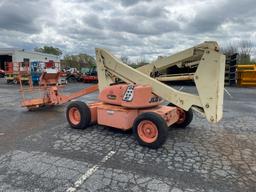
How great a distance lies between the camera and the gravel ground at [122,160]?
3357 mm

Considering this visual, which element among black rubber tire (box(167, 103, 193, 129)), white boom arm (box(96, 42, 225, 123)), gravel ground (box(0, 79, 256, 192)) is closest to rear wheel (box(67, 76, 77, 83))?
gravel ground (box(0, 79, 256, 192))

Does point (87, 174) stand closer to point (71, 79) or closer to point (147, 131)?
point (147, 131)

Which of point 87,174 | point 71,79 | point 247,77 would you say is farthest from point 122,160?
point 71,79

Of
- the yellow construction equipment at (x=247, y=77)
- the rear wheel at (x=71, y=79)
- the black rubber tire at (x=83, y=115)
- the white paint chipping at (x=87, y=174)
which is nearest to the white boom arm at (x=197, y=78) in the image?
the black rubber tire at (x=83, y=115)

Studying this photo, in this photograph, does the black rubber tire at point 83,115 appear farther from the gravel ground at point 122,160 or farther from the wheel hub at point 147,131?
the wheel hub at point 147,131

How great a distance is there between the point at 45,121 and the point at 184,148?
421 centimetres

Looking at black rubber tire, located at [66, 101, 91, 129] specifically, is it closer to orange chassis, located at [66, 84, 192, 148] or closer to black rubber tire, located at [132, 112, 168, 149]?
orange chassis, located at [66, 84, 192, 148]

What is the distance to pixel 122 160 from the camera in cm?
414

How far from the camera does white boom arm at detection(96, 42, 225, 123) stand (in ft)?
14.4

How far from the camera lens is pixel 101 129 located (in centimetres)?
598

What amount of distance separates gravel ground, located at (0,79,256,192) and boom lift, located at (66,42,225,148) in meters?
0.31

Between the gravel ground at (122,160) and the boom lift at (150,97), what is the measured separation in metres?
0.31

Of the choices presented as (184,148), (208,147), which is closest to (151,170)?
A: (184,148)

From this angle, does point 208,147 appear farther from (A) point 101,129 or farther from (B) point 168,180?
(A) point 101,129
